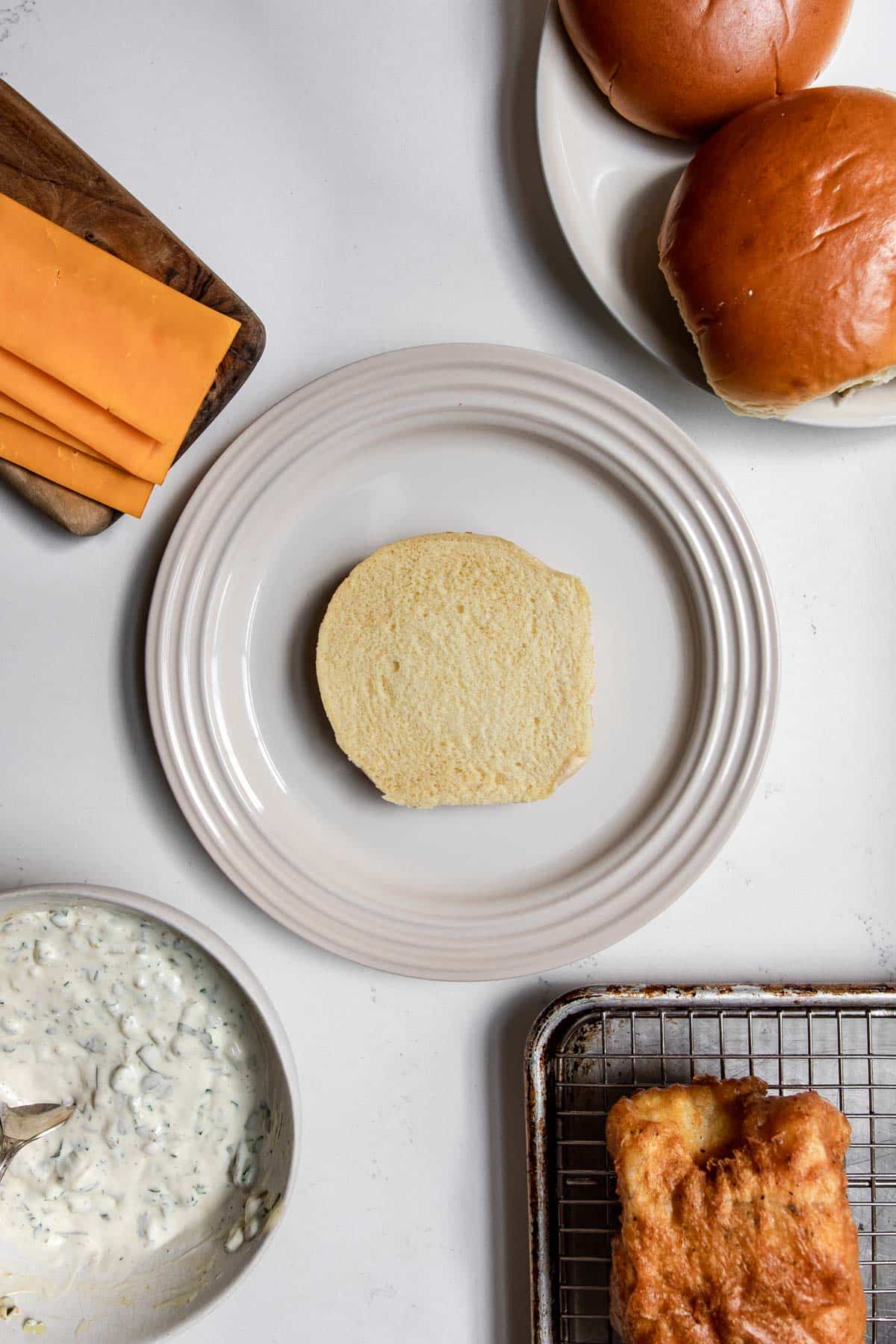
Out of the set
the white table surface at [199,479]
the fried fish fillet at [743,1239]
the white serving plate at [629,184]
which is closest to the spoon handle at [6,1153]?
the white table surface at [199,479]

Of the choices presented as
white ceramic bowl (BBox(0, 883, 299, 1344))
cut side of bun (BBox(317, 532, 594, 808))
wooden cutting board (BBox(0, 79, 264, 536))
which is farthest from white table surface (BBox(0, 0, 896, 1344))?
cut side of bun (BBox(317, 532, 594, 808))

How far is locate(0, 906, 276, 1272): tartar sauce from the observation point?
1231 millimetres

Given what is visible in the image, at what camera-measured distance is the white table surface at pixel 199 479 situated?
1375mm

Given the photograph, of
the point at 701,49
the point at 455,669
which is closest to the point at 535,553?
the point at 455,669

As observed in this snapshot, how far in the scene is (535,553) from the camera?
1.38 meters

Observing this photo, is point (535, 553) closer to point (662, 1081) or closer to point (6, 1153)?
point (662, 1081)

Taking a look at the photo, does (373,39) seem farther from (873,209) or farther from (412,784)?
(412,784)

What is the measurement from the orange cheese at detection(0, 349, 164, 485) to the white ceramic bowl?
1.84ft

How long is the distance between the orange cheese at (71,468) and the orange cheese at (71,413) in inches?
1.1

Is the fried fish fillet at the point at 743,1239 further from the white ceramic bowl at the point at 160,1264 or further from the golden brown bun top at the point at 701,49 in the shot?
the golden brown bun top at the point at 701,49

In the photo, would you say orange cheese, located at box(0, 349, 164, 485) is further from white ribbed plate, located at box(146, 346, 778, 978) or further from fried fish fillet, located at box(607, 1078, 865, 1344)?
fried fish fillet, located at box(607, 1078, 865, 1344)

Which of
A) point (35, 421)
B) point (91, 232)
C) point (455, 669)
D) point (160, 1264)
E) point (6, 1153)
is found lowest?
point (160, 1264)

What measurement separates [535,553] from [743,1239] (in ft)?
2.99

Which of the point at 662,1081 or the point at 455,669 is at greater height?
the point at 455,669
